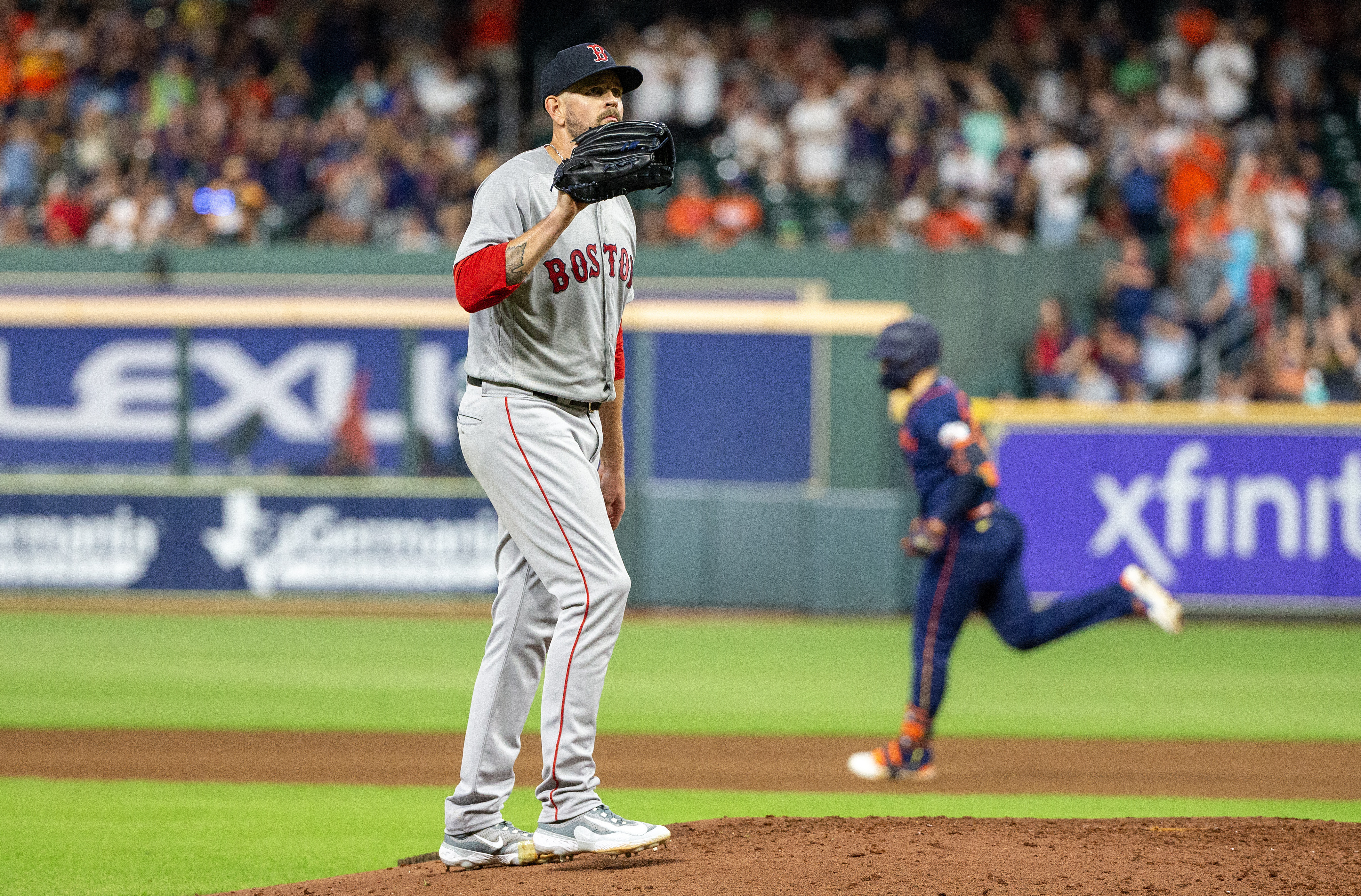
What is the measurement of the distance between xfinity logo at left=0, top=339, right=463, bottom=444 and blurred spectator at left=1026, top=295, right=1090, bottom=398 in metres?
5.73

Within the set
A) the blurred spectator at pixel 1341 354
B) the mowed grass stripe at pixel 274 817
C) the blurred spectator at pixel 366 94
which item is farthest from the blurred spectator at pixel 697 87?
the mowed grass stripe at pixel 274 817

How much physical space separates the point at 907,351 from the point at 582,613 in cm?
318

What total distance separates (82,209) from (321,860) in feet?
44.8

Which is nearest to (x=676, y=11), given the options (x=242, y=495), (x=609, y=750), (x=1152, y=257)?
(x=1152, y=257)

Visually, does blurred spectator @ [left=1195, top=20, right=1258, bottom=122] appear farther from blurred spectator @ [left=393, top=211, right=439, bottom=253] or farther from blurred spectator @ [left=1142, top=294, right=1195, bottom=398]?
blurred spectator @ [left=393, top=211, right=439, bottom=253]

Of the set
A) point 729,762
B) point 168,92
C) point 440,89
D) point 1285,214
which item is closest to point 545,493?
point 729,762

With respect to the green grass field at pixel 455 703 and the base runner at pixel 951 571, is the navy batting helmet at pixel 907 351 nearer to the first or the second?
the base runner at pixel 951 571

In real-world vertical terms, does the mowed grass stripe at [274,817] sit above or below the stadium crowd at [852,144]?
below

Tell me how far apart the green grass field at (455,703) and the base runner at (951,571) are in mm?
422

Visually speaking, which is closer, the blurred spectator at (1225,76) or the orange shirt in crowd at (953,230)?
the orange shirt in crowd at (953,230)

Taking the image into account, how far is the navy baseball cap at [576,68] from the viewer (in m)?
4.30

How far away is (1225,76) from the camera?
57.2ft

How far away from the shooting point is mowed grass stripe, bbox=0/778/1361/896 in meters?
5.20

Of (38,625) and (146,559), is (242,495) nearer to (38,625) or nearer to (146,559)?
(146,559)
